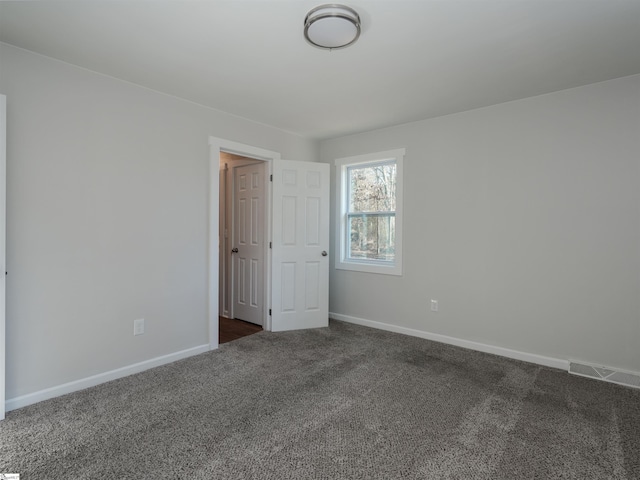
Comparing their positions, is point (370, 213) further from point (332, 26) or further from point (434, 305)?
point (332, 26)

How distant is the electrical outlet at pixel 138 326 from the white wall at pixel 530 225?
2.67m

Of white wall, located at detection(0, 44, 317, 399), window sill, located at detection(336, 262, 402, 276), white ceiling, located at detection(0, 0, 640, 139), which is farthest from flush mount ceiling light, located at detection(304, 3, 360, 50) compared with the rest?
window sill, located at detection(336, 262, 402, 276)

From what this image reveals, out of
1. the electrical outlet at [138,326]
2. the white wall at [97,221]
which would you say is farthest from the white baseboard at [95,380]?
the electrical outlet at [138,326]

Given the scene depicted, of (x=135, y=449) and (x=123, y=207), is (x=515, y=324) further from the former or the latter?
Answer: (x=123, y=207)

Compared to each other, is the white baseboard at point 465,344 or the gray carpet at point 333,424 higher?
the white baseboard at point 465,344

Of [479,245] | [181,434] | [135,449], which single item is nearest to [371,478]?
[181,434]

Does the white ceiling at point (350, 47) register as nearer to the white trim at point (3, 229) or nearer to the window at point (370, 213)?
the white trim at point (3, 229)

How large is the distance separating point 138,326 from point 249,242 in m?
1.77

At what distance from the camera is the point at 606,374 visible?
111 inches

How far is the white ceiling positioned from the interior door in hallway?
1245 mm

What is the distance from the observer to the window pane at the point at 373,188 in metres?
4.24

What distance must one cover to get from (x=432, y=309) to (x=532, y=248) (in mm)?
1200

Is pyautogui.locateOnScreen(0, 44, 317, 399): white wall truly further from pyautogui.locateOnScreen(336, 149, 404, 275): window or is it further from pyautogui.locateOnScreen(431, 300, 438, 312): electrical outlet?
pyautogui.locateOnScreen(431, 300, 438, 312): electrical outlet

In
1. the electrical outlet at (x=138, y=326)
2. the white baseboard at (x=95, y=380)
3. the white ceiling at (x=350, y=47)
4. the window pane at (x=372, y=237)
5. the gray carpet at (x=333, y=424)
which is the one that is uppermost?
the white ceiling at (x=350, y=47)
